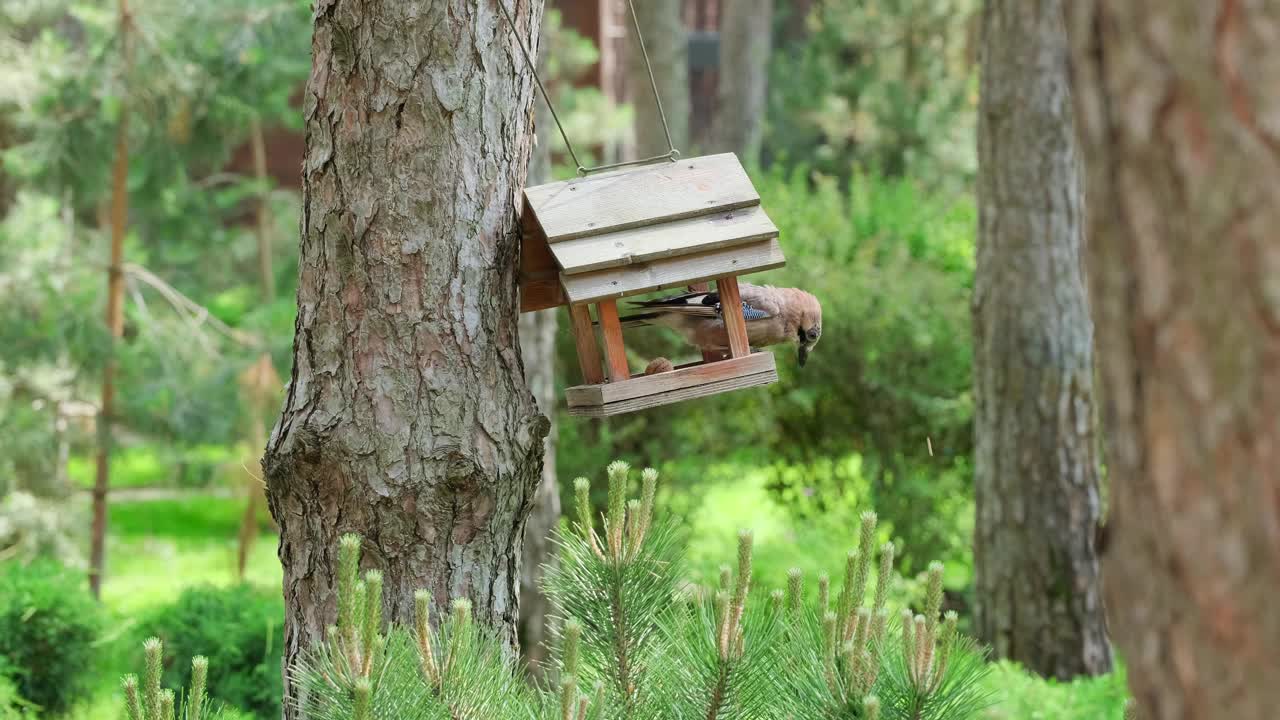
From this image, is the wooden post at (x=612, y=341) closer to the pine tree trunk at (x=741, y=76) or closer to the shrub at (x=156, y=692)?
the shrub at (x=156, y=692)

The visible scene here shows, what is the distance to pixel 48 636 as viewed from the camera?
15.5 feet

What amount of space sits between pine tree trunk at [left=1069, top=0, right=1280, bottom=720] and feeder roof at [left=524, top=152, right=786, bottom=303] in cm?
128

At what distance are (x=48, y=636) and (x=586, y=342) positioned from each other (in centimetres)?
343

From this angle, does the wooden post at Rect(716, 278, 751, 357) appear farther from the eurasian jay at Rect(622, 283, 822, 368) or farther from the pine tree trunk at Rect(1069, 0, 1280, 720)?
the pine tree trunk at Rect(1069, 0, 1280, 720)

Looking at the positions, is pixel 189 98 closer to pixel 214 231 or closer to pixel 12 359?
pixel 12 359

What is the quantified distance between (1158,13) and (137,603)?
7.11 meters

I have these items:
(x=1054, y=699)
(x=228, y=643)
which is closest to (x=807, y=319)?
(x=1054, y=699)

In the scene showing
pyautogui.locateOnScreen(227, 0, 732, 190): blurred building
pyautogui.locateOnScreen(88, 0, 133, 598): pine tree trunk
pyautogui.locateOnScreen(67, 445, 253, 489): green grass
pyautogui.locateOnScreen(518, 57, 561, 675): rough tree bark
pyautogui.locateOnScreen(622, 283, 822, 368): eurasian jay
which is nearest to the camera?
pyautogui.locateOnScreen(622, 283, 822, 368): eurasian jay

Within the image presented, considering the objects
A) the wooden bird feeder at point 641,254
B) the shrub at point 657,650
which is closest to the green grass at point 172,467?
the wooden bird feeder at point 641,254

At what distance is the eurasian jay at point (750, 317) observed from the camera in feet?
8.20

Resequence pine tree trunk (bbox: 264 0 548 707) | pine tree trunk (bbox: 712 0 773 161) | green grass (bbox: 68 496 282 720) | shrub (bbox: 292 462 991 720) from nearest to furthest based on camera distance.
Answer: shrub (bbox: 292 462 991 720)
pine tree trunk (bbox: 264 0 548 707)
green grass (bbox: 68 496 282 720)
pine tree trunk (bbox: 712 0 773 161)

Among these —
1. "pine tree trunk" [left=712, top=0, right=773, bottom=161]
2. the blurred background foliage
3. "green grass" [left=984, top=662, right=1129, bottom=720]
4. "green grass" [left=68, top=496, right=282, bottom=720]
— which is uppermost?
"pine tree trunk" [left=712, top=0, right=773, bottom=161]

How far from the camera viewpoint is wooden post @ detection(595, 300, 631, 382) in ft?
7.70

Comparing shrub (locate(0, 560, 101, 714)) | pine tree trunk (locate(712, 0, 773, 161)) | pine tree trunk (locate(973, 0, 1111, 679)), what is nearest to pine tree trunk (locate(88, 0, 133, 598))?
shrub (locate(0, 560, 101, 714))
